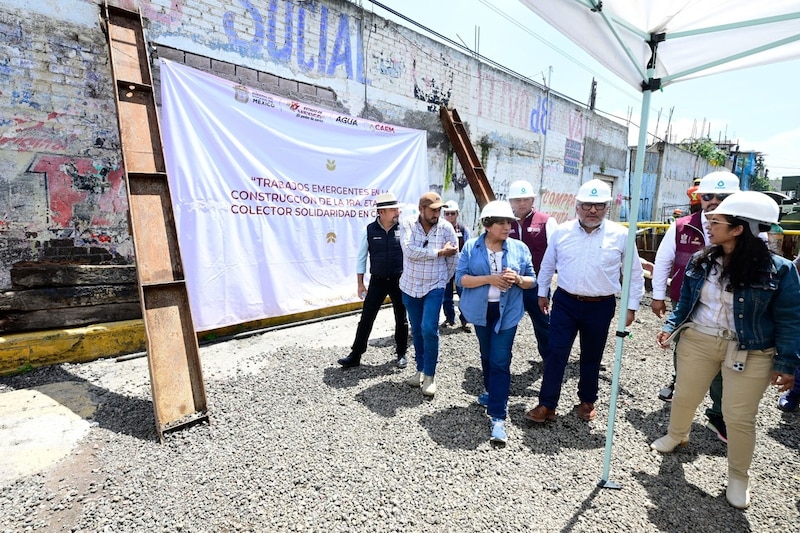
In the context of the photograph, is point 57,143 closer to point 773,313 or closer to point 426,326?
point 426,326

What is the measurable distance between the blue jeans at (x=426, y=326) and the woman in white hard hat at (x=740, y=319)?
1.76 metres

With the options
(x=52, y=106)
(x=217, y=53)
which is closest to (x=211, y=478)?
(x=52, y=106)

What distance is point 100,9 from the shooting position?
13.9 ft

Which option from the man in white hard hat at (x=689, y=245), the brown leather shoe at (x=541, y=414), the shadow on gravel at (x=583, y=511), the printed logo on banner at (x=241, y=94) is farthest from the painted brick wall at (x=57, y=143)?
the man in white hard hat at (x=689, y=245)

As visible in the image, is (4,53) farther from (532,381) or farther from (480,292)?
(532,381)

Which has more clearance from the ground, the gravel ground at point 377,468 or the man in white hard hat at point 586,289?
the man in white hard hat at point 586,289

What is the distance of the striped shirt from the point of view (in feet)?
10.2

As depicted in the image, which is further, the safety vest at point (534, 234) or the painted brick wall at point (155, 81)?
the safety vest at point (534, 234)

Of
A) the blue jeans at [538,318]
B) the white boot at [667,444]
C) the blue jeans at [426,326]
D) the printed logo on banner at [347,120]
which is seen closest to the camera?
the white boot at [667,444]

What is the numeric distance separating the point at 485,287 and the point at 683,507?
1757 mm

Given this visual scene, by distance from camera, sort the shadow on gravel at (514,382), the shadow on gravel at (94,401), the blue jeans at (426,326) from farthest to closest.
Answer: the shadow on gravel at (514,382)
the blue jeans at (426,326)
the shadow on gravel at (94,401)

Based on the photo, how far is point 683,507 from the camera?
2.46 m

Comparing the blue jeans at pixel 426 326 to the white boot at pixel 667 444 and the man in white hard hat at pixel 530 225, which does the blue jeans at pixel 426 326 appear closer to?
the man in white hard hat at pixel 530 225

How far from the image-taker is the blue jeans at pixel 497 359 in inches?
122
